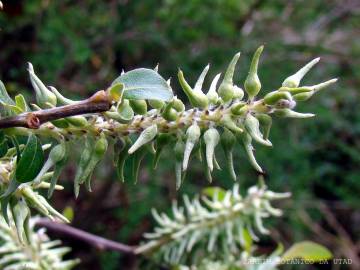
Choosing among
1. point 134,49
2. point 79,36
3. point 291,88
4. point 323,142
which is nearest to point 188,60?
point 134,49

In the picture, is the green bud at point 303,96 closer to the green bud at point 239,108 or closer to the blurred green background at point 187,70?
the green bud at point 239,108

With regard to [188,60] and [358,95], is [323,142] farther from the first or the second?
[188,60]

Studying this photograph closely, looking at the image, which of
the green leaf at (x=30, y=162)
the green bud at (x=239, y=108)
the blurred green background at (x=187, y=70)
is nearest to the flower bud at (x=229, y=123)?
the green bud at (x=239, y=108)

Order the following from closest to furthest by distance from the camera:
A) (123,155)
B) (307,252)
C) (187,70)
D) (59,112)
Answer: (59,112) < (123,155) < (307,252) < (187,70)

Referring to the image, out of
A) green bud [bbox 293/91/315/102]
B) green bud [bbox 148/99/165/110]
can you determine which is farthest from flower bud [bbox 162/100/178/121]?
green bud [bbox 293/91/315/102]

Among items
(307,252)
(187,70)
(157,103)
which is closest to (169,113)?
(157,103)

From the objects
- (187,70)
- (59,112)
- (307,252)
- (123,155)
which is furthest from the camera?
(187,70)

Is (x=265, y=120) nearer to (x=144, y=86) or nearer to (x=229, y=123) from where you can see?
(x=229, y=123)

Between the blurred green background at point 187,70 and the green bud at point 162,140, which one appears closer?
the green bud at point 162,140
